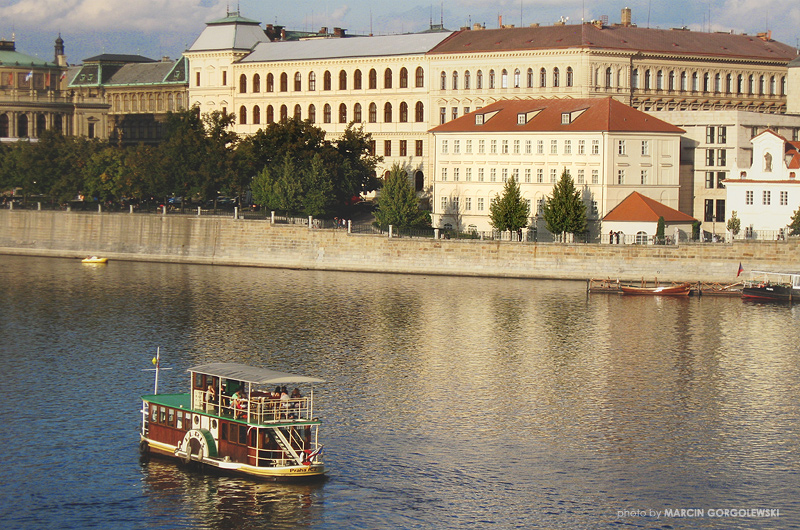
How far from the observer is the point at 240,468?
171ft

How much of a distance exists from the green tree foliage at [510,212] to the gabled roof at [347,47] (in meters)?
43.2

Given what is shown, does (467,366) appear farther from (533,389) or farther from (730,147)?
(730,147)

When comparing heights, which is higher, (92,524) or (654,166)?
(654,166)

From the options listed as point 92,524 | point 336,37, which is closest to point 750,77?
point 336,37

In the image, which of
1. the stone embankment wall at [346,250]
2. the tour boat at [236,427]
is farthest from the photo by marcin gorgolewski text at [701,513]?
the stone embankment wall at [346,250]

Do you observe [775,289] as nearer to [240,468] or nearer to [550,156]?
[550,156]

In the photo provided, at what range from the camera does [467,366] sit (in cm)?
7400

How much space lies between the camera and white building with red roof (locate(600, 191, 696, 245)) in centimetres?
11519

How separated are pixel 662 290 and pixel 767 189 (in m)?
19.0

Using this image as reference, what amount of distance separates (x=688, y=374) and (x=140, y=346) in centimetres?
3161

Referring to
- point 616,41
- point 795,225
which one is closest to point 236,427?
point 795,225

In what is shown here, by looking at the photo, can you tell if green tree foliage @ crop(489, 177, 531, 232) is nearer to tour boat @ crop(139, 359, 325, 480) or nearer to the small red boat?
the small red boat

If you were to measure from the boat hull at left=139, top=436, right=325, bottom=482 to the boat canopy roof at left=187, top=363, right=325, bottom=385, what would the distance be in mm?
3283

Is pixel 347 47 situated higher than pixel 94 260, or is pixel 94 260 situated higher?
pixel 347 47
